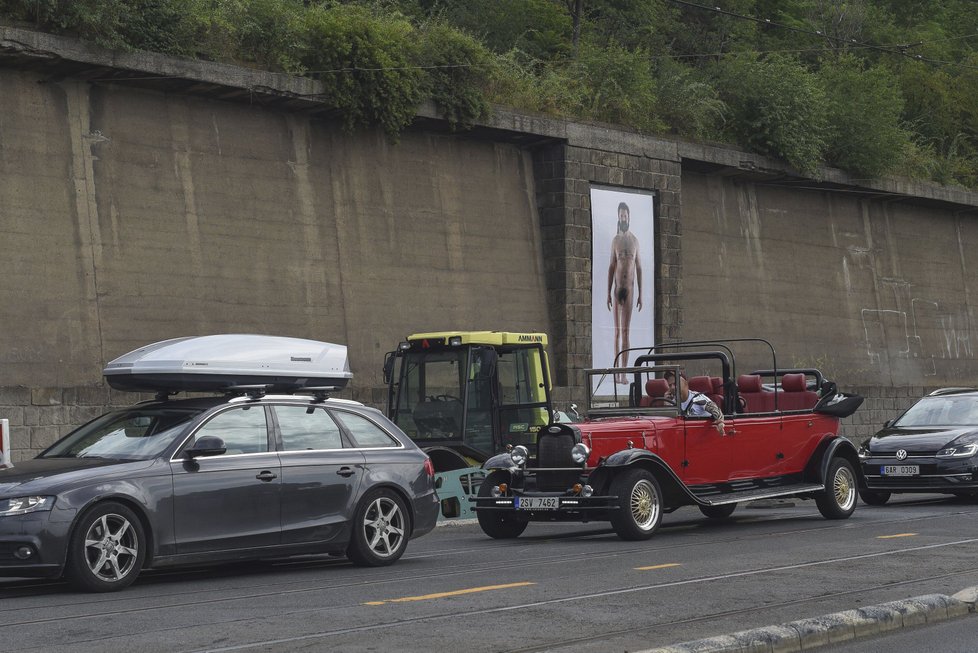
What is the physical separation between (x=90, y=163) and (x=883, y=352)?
2283cm

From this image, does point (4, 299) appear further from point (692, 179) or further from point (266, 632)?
point (692, 179)

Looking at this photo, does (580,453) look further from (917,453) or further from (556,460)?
(917,453)

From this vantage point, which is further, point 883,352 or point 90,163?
point 883,352

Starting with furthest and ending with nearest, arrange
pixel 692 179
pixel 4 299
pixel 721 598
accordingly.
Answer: pixel 692 179, pixel 4 299, pixel 721 598

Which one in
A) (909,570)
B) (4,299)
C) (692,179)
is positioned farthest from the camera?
(692,179)

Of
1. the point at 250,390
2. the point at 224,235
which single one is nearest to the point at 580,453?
the point at 250,390

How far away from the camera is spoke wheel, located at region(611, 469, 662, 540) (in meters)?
14.0

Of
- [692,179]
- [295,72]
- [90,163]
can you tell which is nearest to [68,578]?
[90,163]

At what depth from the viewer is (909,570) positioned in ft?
37.0

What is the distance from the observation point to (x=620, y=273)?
27969 millimetres

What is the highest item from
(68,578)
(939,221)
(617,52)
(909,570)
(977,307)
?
(617,52)

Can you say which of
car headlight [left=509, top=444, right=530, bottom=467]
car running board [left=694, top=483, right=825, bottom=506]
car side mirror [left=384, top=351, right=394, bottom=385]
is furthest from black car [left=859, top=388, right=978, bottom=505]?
car side mirror [left=384, top=351, right=394, bottom=385]

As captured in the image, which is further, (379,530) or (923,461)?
(923,461)

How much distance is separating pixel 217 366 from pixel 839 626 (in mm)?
6089
